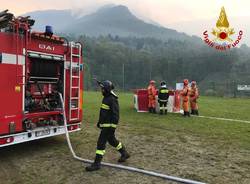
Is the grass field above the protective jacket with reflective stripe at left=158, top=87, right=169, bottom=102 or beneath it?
beneath

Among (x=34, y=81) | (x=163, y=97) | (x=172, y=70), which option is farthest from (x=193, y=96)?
(x=172, y=70)

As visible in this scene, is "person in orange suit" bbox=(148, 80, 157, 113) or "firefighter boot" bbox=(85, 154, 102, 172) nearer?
"firefighter boot" bbox=(85, 154, 102, 172)

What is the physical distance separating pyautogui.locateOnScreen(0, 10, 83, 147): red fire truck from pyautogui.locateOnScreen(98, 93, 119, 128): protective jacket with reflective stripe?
70.9 inches

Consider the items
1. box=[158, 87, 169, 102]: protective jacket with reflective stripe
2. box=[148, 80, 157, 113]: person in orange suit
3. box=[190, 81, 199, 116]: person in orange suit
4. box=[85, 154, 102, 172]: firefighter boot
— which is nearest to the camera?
box=[85, 154, 102, 172]: firefighter boot

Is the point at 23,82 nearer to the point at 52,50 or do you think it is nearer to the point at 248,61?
the point at 52,50

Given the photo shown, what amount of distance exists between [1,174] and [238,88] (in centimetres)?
3695

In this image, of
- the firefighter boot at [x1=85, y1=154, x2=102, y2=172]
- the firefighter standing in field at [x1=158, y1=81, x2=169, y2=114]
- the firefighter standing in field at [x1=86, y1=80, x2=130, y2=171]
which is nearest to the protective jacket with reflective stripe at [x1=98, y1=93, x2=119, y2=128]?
the firefighter standing in field at [x1=86, y1=80, x2=130, y2=171]

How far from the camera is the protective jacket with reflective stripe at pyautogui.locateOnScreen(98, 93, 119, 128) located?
21.4 feet

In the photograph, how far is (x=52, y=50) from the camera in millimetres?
7836

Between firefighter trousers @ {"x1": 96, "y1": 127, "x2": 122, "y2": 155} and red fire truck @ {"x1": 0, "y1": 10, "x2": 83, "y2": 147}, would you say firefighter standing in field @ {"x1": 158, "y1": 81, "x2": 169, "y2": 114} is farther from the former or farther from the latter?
firefighter trousers @ {"x1": 96, "y1": 127, "x2": 122, "y2": 155}

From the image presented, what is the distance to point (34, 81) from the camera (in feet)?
25.2

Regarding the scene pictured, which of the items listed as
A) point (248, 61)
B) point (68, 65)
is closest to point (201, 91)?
point (248, 61)

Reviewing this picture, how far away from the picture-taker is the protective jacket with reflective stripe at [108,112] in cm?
652

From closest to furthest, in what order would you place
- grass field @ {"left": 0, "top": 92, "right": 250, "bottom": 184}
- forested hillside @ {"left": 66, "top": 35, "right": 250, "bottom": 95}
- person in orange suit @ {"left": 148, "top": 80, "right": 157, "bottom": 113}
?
grass field @ {"left": 0, "top": 92, "right": 250, "bottom": 184} → person in orange suit @ {"left": 148, "top": 80, "right": 157, "bottom": 113} → forested hillside @ {"left": 66, "top": 35, "right": 250, "bottom": 95}
